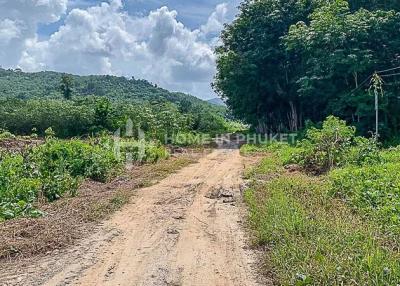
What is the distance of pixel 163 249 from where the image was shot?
20.3ft

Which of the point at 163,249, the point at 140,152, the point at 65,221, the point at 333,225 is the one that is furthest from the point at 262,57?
the point at 163,249

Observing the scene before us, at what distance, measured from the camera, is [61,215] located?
7.85 m

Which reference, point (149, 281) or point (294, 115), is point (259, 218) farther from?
point (294, 115)

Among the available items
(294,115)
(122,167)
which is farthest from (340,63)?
(122,167)

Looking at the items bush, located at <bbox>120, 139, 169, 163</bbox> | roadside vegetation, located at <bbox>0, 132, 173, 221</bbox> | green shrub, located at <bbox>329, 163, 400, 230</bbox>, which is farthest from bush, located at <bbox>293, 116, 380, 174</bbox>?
roadside vegetation, located at <bbox>0, 132, 173, 221</bbox>

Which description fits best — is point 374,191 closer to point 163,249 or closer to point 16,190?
point 163,249

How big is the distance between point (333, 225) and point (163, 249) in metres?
2.52

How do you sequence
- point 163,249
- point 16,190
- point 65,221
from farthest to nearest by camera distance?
point 16,190 → point 65,221 → point 163,249

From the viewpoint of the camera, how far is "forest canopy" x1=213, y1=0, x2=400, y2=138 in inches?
800

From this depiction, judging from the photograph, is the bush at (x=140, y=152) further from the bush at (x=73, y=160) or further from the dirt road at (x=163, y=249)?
the dirt road at (x=163, y=249)

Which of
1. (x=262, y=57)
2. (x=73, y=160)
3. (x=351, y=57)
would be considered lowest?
(x=73, y=160)

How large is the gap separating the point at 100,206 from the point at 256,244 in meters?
3.71

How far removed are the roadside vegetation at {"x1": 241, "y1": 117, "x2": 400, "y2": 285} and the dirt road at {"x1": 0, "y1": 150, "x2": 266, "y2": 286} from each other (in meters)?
0.46

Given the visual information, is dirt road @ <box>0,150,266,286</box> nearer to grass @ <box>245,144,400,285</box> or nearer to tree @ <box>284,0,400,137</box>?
grass @ <box>245,144,400,285</box>
